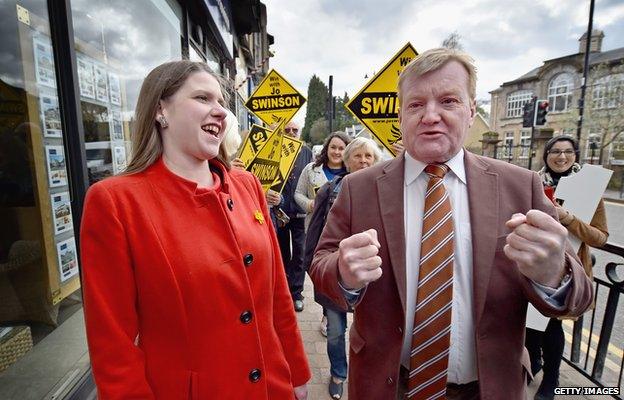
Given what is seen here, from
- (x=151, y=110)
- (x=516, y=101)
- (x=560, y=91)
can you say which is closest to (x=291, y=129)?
(x=151, y=110)

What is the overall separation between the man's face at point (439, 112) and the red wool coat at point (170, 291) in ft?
2.70

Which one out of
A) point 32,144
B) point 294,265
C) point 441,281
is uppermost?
point 32,144

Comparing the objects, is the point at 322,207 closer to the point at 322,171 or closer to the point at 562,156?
the point at 322,171

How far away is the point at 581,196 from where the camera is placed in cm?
267

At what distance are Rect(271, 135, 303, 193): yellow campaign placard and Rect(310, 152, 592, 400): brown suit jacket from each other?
243cm

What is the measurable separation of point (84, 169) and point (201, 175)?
4.09 ft

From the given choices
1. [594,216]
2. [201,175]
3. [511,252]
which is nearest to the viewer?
[511,252]

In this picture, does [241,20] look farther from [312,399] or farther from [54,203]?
[312,399]

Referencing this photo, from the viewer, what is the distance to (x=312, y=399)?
9.18ft

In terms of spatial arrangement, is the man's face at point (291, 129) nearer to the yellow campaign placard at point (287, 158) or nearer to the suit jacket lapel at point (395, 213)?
the yellow campaign placard at point (287, 158)

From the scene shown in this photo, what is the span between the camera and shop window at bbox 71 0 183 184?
266 centimetres

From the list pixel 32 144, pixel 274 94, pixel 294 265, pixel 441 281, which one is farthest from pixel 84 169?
pixel 274 94

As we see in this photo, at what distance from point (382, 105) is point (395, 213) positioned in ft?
6.86

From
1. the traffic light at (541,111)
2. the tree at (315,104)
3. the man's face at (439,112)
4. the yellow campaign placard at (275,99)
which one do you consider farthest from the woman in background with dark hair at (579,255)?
the tree at (315,104)
